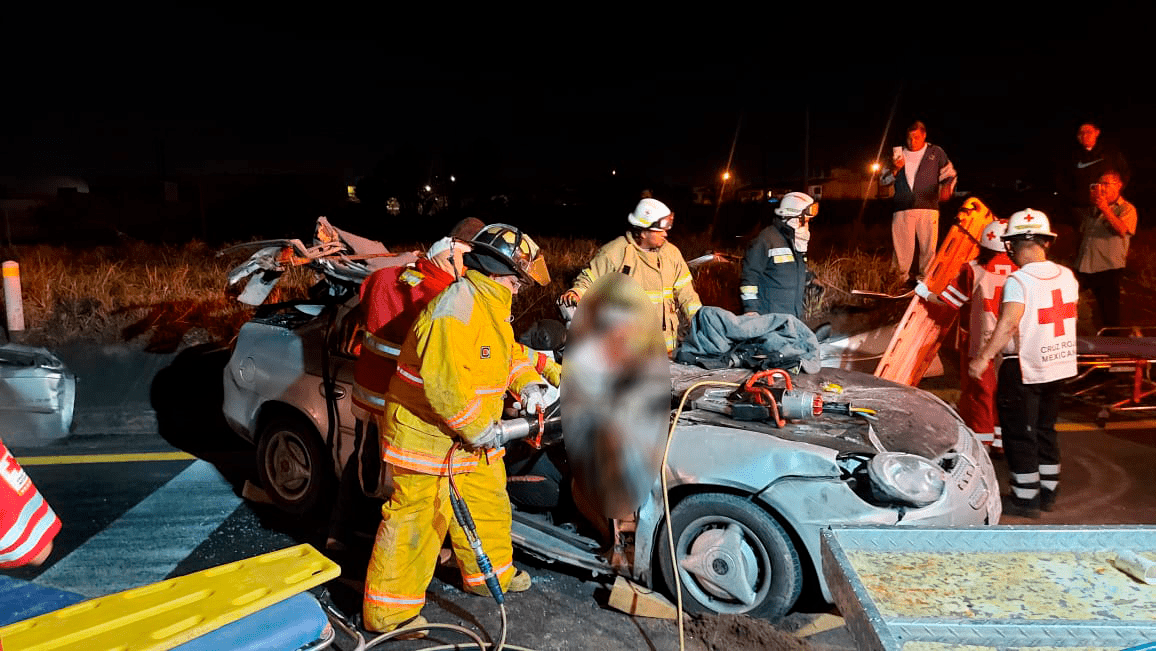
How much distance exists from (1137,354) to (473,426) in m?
5.89

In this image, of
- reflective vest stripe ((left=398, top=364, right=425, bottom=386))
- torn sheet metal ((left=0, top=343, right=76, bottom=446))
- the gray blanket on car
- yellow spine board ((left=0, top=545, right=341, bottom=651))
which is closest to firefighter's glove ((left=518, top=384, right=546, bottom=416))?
reflective vest stripe ((left=398, top=364, right=425, bottom=386))

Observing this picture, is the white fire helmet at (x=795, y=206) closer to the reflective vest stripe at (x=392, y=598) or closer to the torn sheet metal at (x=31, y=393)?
the reflective vest stripe at (x=392, y=598)

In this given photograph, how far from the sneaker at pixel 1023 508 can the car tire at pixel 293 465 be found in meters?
4.01

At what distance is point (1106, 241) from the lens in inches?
328

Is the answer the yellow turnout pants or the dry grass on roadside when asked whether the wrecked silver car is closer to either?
the yellow turnout pants

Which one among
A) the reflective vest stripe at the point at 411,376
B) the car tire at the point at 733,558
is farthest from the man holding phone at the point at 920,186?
the reflective vest stripe at the point at 411,376

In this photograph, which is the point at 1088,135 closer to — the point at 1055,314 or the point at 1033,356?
the point at 1055,314

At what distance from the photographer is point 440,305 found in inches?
139

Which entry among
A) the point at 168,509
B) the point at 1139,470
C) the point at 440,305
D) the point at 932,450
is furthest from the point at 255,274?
the point at 1139,470

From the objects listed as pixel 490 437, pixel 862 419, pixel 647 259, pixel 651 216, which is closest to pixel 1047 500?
pixel 862 419

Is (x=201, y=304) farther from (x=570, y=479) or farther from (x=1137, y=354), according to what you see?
(x=1137, y=354)

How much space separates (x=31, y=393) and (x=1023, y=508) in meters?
6.90

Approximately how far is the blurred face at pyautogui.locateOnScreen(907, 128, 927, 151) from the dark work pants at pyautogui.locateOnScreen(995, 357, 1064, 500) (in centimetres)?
379

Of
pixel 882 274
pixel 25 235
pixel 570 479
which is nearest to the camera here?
pixel 570 479
